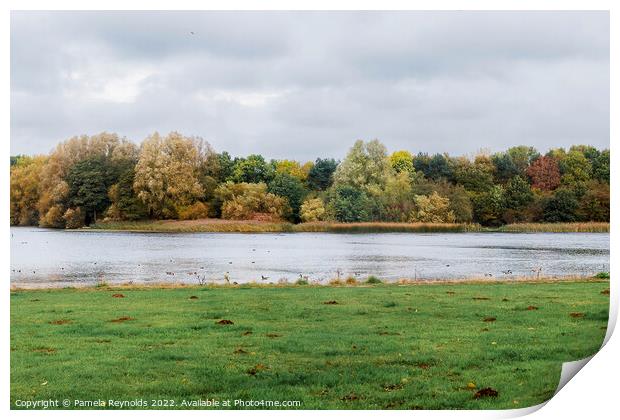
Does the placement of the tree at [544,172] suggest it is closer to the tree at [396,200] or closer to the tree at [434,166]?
the tree at [434,166]

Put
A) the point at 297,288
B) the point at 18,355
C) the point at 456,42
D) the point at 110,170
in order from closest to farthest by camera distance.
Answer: the point at 18,355, the point at 456,42, the point at 110,170, the point at 297,288

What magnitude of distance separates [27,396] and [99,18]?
457 centimetres

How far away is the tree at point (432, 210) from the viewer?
10.0 metres

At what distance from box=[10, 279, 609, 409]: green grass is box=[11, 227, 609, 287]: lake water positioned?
339 mm

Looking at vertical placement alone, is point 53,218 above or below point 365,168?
below

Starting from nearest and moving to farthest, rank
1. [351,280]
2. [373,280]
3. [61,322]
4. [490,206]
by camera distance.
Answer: [61,322] → [490,206] → [351,280] → [373,280]

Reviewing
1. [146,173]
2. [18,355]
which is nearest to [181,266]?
[146,173]

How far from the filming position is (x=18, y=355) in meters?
8.59

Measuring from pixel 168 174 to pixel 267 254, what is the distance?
175 centimetres

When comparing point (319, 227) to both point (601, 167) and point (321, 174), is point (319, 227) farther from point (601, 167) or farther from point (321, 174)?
point (601, 167)

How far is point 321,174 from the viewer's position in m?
9.93

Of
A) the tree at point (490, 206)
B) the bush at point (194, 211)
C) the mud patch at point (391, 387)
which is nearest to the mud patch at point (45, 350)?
the bush at point (194, 211)

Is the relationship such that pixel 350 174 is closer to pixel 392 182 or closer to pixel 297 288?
pixel 392 182

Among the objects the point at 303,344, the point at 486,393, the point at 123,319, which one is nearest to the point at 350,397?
the point at 303,344
